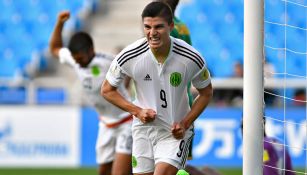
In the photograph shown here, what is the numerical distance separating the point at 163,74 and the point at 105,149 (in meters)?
3.44

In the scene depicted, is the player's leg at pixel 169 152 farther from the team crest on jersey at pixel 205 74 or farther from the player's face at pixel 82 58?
the player's face at pixel 82 58

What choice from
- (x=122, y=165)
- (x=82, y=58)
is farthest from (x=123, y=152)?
(x=82, y=58)

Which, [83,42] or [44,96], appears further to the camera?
[44,96]

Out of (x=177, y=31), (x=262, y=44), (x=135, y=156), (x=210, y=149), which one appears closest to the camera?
Result: (x=262, y=44)

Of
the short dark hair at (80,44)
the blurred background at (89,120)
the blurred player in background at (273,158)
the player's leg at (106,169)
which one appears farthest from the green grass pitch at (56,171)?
the blurred player in background at (273,158)

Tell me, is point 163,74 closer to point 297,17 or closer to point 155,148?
point 155,148

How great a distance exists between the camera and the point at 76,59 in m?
10.1

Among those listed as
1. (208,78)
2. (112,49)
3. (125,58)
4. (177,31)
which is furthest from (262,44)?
(112,49)

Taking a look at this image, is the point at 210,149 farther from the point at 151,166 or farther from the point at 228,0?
the point at 151,166

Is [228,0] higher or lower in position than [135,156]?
higher

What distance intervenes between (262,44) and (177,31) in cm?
165

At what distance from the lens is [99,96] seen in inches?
407

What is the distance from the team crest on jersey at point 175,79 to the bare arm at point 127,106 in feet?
0.97

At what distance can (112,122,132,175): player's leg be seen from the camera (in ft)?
31.9
